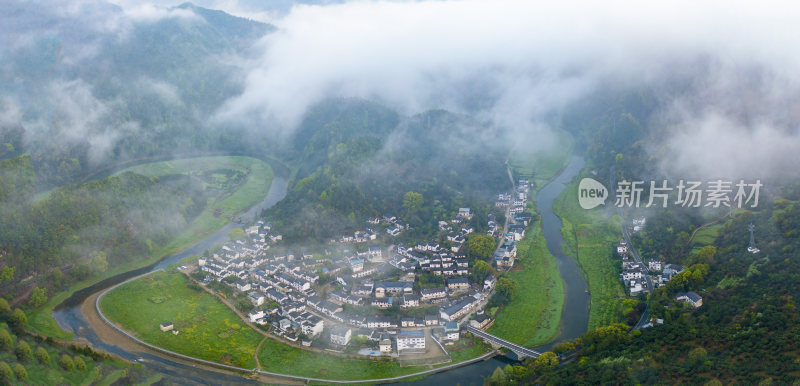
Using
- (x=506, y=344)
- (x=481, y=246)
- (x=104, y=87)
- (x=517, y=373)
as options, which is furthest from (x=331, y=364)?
(x=104, y=87)

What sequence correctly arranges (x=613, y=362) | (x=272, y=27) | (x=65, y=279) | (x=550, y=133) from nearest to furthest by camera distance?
(x=613, y=362), (x=65, y=279), (x=550, y=133), (x=272, y=27)

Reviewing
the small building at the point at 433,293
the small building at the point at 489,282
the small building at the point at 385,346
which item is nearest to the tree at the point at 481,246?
the small building at the point at 489,282

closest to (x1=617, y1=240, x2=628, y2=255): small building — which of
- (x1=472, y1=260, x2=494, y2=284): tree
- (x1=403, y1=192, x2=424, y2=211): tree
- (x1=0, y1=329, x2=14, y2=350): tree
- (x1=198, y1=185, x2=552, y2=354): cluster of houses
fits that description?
(x1=198, y1=185, x2=552, y2=354): cluster of houses

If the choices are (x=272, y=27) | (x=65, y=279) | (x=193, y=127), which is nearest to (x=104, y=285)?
(x=65, y=279)

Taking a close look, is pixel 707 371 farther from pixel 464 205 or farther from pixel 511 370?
pixel 464 205

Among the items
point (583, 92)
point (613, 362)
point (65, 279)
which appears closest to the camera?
point (613, 362)

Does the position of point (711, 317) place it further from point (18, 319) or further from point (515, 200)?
point (18, 319)

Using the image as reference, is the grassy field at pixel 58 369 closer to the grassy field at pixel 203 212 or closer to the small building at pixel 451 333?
the grassy field at pixel 203 212
